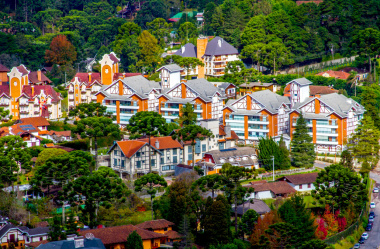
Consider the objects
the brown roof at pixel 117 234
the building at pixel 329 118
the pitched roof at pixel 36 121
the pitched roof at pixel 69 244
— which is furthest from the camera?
the pitched roof at pixel 36 121

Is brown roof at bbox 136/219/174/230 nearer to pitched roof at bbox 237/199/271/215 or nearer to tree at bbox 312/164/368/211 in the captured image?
pitched roof at bbox 237/199/271/215

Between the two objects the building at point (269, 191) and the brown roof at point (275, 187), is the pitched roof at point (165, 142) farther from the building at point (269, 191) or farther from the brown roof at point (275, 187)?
the brown roof at point (275, 187)

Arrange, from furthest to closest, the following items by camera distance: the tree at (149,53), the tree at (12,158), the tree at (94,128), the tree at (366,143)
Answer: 1. the tree at (149,53)
2. the tree at (366,143)
3. the tree at (94,128)
4. the tree at (12,158)

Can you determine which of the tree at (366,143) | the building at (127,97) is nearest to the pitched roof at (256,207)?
the tree at (366,143)

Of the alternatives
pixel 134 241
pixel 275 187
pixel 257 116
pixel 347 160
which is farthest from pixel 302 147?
pixel 134 241

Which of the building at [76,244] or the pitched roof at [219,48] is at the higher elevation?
the pitched roof at [219,48]

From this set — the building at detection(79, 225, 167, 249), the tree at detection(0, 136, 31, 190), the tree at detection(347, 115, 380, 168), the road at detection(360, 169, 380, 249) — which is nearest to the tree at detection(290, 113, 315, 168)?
the tree at detection(347, 115, 380, 168)

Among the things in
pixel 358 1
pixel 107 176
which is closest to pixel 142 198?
pixel 107 176

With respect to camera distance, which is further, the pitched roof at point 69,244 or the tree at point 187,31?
the tree at point 187,31
